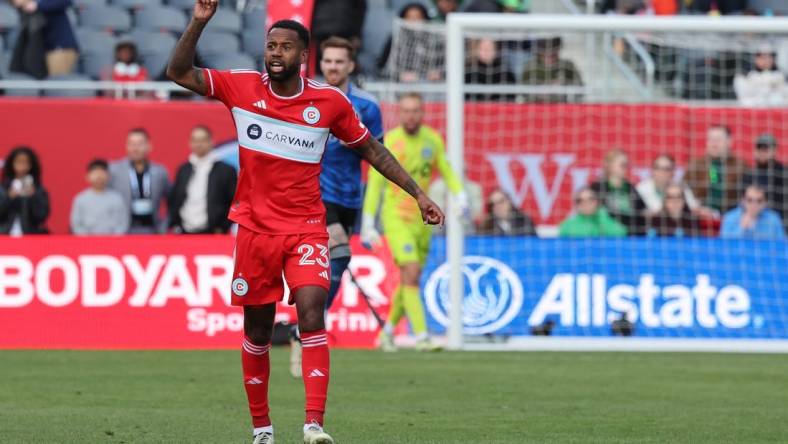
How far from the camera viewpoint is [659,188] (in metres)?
19.3

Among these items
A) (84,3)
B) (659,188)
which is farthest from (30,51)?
(659,188)

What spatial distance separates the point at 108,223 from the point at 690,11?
10230 mm

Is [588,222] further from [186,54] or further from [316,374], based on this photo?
[186,54]

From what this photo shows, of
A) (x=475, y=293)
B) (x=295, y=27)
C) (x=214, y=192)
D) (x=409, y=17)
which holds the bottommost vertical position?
(x=475, y=293)

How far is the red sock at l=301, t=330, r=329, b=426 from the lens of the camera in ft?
25.1

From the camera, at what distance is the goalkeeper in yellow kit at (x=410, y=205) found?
15625 mm

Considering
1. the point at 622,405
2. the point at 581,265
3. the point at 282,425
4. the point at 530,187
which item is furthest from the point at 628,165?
the point at 282,425

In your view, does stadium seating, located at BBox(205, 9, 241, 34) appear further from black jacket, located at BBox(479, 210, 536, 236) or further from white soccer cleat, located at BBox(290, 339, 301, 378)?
white soccer cleat, located at BBox(290, 339, 301, 378)

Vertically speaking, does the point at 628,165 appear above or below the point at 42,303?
above

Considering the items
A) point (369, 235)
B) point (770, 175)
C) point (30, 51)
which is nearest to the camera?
point (369, 235)

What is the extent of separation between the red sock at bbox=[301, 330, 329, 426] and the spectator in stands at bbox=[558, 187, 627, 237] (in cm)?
1081

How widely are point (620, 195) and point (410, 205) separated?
4092 millimetres

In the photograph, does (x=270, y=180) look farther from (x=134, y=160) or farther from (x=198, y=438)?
(x=134, y=160)

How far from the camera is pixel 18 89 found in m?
20.0
